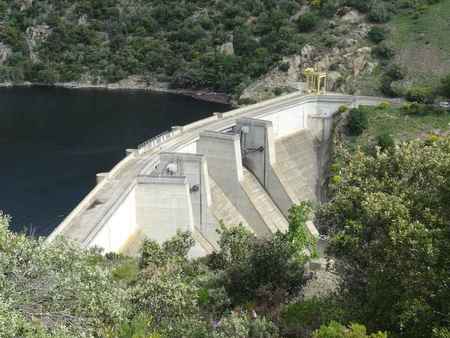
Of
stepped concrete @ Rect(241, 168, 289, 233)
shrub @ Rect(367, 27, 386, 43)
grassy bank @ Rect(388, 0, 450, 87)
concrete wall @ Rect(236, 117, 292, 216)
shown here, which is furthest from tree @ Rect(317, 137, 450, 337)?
shrub @ Rect(367, 27, 386, 43)

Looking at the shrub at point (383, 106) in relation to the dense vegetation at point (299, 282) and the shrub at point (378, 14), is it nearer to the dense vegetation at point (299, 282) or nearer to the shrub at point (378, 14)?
the shrub at point (378, 14)

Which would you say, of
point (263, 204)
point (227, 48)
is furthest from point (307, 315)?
point (227, 48)

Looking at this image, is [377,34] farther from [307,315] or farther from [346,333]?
[346,333]

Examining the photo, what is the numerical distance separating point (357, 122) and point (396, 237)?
3741 cm

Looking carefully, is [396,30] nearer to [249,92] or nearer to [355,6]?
[355,6]

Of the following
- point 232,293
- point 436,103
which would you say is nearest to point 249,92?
point 436,103

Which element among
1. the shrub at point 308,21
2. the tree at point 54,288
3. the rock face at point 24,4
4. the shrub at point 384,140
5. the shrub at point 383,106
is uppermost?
the rock face at point 24,4

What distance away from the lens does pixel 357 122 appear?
50875 mm

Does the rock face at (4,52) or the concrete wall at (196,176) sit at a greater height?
the rock face at (4,52)

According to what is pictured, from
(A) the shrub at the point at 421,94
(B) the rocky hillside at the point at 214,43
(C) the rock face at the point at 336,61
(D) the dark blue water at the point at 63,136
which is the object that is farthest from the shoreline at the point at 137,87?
(A) the shrub at the point at 421,94

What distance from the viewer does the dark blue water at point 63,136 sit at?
4475 cm

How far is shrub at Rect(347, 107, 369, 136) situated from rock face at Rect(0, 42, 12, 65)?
7326 cm

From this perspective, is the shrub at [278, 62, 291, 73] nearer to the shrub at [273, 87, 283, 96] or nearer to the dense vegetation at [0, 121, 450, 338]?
the shrub at [273, 87, 283, 96]

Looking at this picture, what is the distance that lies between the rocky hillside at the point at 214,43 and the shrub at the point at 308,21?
0.14 m
